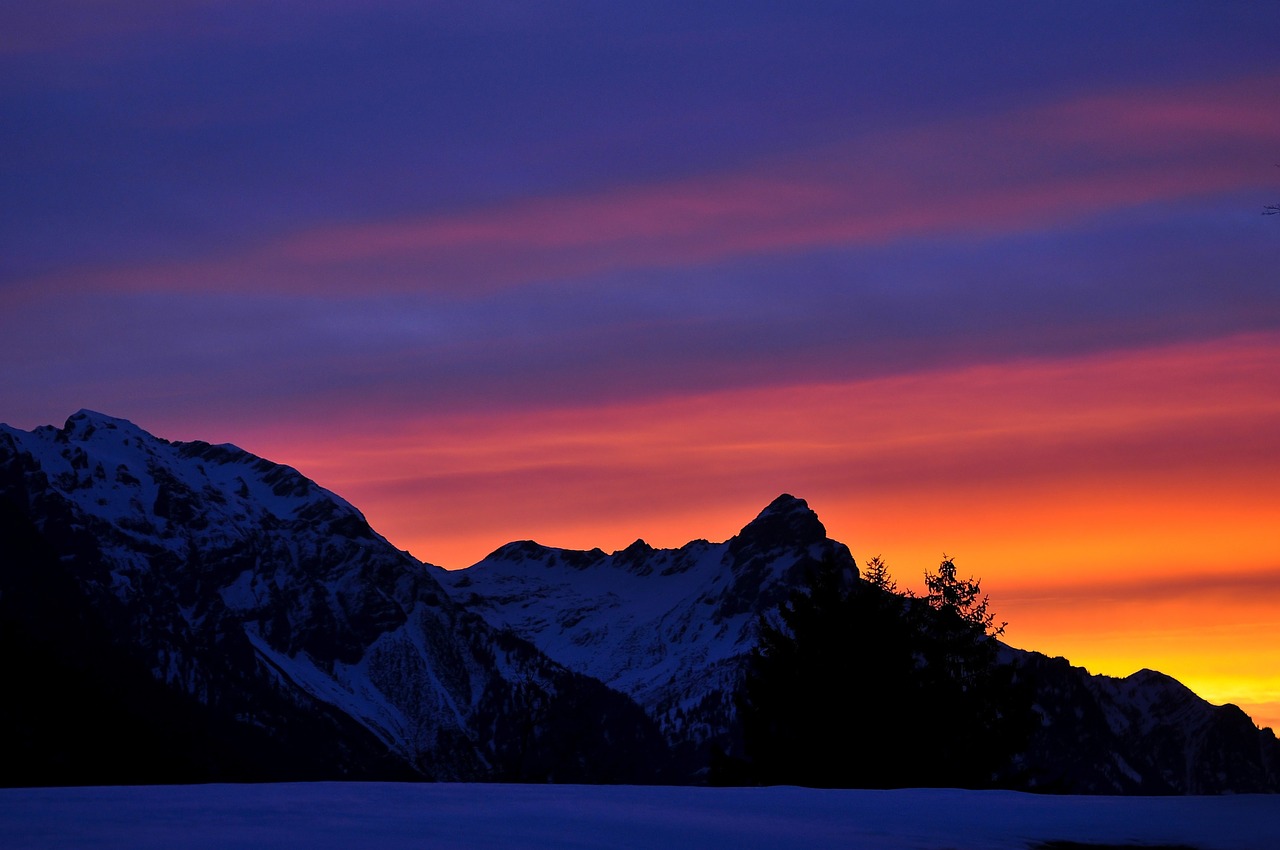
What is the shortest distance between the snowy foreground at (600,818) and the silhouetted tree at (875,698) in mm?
34750

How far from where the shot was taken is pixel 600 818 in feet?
45.7

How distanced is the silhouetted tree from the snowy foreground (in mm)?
34750

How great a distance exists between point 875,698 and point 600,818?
4413 centimetres

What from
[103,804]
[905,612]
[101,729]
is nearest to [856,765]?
[905,612]

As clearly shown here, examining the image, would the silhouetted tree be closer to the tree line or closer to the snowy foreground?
the tree line

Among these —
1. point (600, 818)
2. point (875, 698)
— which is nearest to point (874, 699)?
point (875, 698)

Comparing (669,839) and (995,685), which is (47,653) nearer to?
(995,685)

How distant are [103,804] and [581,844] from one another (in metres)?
4.40

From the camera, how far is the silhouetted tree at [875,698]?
55938 mm

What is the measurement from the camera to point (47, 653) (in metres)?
190

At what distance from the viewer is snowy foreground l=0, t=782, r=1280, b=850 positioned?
39.0ft

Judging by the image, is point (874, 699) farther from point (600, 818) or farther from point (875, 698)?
point (600, 818)

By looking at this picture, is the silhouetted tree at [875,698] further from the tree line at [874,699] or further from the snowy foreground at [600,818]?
the snowy foreground at [600,818]

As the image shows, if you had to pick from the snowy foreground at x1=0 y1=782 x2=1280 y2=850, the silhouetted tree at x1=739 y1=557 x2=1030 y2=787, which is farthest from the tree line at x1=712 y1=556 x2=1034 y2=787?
the snowy foreground at x1=0 y1=782 x2=1280 y2=850
